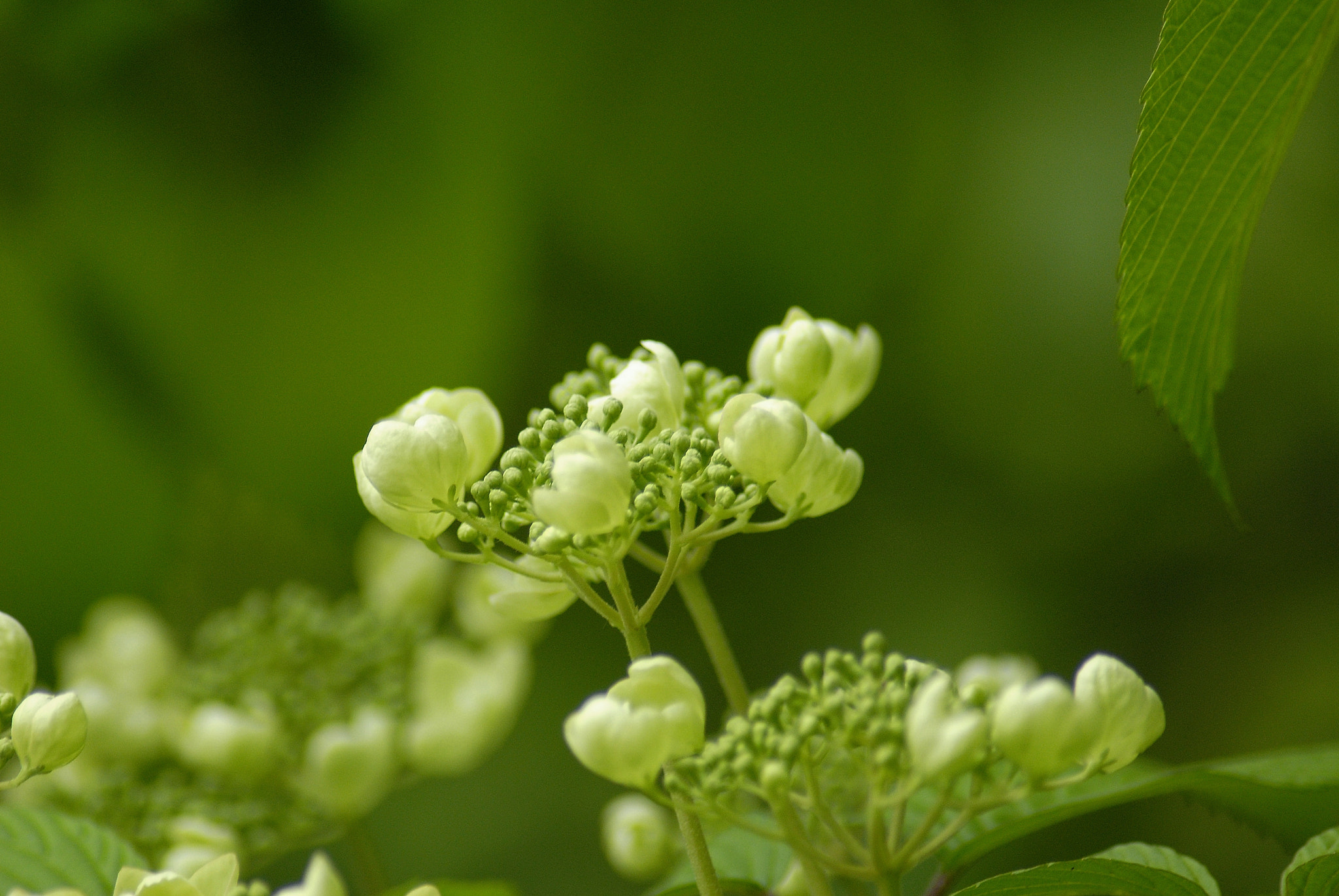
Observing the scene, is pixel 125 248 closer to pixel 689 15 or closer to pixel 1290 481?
pixel 689 15

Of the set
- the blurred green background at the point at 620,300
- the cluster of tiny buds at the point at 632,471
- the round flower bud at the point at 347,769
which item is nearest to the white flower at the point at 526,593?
the cluster of tiny buds at the point at 632,471

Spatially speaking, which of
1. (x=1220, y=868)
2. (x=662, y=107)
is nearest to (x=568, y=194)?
(x=662, y=107)

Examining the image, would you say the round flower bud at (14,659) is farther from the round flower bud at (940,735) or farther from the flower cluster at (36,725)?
the round flower bud at (940,735)

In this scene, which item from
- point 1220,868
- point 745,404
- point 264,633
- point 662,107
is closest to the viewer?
point 745,404

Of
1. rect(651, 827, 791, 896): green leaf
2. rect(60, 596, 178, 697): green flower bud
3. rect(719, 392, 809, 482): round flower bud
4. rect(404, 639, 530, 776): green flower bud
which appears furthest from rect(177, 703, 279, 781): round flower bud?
rect(719, 392, 809, 482): round flower bud

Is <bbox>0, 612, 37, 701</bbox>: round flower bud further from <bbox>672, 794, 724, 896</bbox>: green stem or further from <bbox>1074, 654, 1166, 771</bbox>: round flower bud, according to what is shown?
<bbox>1074, 654, 1166, 771</bbox>: round flower bud

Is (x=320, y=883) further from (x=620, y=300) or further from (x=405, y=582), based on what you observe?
(x=620, y=300)
